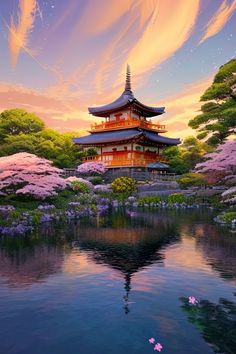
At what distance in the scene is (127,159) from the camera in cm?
5050

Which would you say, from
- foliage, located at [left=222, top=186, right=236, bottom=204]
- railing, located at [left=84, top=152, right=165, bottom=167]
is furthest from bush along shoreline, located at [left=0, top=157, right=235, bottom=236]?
railing, located at [left=84, top=152, right=165, bottom=167]

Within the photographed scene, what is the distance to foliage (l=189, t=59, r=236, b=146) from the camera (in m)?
26.4

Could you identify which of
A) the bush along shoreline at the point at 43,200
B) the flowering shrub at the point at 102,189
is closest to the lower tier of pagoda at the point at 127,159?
the flowering shrub at the point at 102,189

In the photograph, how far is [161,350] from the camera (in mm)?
5910

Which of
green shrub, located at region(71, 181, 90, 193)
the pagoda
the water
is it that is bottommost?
the water

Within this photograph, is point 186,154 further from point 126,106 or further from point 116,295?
point 116,295

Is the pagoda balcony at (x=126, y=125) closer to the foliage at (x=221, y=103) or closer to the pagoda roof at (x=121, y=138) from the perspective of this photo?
the pagoda roof at (x=121, y=138)

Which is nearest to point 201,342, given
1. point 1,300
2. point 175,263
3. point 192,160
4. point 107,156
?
point 1,300

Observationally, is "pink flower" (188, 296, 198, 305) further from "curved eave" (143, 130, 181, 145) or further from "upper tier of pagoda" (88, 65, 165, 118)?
"upper tier of pagoda" (88, 65, 165, 118)

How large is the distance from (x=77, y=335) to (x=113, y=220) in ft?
54.6

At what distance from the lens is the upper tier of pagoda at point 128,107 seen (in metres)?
55.8

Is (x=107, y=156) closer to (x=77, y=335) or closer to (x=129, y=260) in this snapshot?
(x=129, y=260)

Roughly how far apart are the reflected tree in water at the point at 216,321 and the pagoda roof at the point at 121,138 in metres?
41.6

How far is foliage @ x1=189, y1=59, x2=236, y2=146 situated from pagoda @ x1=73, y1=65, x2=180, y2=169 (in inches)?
811
